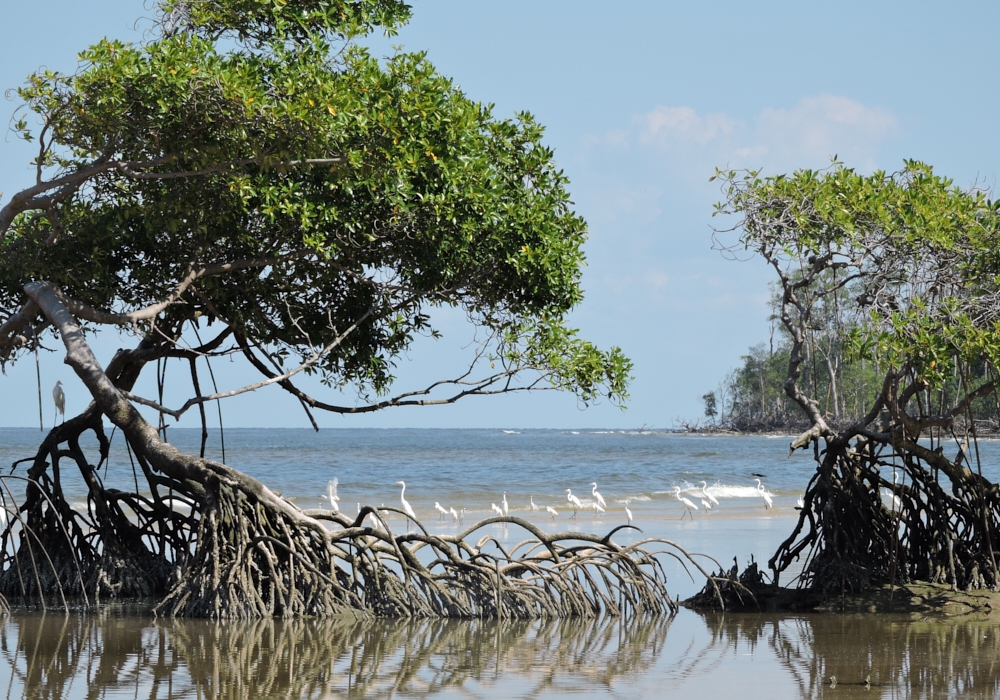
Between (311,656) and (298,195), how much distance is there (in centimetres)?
320

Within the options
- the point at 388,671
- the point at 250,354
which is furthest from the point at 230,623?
the point at 250,354

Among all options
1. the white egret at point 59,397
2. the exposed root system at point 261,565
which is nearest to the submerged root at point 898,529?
the exposed root system at point 261,565

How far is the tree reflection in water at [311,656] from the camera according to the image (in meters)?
6.45

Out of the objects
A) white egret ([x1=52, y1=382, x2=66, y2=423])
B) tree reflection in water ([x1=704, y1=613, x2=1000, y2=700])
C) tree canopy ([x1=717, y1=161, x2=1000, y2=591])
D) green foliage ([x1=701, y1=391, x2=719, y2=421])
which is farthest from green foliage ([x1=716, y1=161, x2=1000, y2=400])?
green foliage ([x1=701, y1=391, x2=719, y2=421])

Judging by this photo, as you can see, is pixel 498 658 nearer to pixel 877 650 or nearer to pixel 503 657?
pixel 503 657

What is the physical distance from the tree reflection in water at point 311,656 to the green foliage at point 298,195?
2051 millimetres

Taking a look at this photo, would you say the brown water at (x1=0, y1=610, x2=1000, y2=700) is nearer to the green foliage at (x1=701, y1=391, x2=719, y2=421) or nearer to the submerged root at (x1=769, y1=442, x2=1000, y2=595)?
the submerged root at (x1=769, y1=442, x2=1000, y2=595)

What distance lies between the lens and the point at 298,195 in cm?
770

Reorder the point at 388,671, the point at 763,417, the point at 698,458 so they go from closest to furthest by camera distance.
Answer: the point at 388,671 < the point at 698,458 < the point at 763,417

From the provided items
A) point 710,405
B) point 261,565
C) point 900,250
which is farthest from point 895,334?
point 710,405

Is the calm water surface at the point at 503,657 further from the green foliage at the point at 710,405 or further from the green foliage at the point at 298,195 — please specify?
the green foliage at the point at 710,405

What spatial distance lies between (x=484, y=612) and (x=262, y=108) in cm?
438

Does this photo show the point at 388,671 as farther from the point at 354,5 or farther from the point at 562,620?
the point at 354,5

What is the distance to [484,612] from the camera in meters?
8.84
